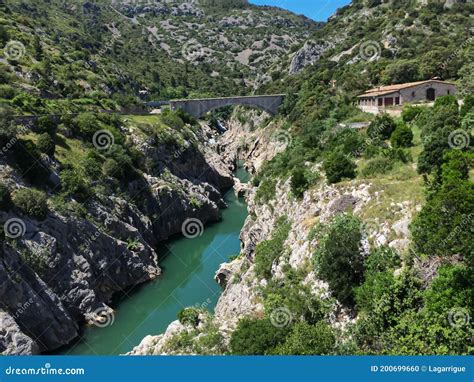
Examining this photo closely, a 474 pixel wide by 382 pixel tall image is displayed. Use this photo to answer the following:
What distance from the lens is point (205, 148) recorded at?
7875cm

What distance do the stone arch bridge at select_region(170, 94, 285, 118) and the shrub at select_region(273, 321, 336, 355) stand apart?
252 ft

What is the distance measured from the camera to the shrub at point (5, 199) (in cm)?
3050

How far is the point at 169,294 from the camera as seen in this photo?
39219mm

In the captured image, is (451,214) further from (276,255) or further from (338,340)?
(276,255)

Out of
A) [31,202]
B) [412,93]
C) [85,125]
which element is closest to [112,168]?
[85,125]

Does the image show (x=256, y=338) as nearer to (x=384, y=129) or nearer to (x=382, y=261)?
(x=382, y=261)

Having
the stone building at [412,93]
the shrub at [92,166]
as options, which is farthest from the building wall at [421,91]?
the shrub at [92,166]

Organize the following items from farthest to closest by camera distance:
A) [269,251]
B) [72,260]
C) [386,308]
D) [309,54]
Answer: [309,54] < [72,260] < [269,251] < [386,308]

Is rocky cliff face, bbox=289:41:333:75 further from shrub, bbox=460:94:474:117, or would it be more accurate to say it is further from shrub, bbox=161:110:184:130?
shrub, bbox=460:94:474:117

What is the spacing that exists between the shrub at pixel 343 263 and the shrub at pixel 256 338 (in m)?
3.85

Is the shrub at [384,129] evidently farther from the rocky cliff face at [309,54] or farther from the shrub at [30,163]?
the rocky cliff face at [309,54]

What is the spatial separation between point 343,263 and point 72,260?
73.5ft

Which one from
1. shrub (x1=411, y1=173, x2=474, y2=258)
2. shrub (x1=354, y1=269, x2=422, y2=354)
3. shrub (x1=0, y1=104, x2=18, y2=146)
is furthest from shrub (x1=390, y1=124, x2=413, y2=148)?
shrub (x1=0, y1=104, x2=18, y2=146)

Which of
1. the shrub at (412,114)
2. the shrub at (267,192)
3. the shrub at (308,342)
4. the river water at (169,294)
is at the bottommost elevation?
the river water at (169,294)
